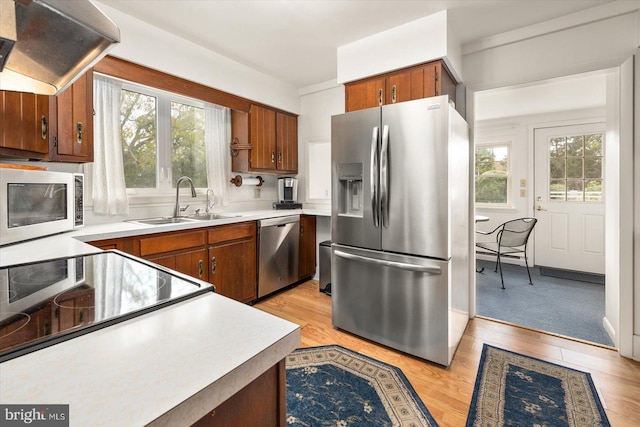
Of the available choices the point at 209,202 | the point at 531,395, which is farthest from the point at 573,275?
the point at 209,202

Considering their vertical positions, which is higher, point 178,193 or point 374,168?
point 374,168

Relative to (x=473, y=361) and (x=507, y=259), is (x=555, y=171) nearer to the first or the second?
(x=507, y=259)

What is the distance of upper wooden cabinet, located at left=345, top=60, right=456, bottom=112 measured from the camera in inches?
88.3

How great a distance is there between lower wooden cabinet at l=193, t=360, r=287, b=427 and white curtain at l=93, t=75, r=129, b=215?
7.78ft

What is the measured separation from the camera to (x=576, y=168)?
171 inches

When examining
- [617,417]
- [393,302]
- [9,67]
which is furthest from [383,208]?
[9,67]

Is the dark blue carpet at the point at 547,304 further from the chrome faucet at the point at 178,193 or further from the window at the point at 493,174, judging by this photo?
the chrome faucet at the point at 178,193

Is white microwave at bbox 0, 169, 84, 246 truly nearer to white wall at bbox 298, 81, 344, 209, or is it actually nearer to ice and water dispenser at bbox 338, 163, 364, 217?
ice and water dispenser at bbox 338, 163, 364, 217

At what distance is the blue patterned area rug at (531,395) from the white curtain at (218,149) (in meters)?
2.76

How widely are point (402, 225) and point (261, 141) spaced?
1.97 metres

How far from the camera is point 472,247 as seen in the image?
2727mm

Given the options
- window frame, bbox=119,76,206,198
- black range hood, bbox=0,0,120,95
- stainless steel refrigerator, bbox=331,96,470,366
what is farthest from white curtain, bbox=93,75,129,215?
stainless steel refrigerator, bbox=331,96,470,366

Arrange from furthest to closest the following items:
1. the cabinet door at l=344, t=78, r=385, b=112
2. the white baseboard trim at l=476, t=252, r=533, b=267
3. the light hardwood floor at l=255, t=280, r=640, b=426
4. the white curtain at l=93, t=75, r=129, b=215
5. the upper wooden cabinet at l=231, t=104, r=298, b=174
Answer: the white baseboard trim at l=476, t=252, r=533, b=267
the upper wooden cabinet at l=231, t=104, r=298, b=174
the cabinet door at l=344, t=78, r=385, b=112
the white curtain at l=93, t=75, r=129, b=215
the light hardwood floor at l=255, t=280, r=640, b=426

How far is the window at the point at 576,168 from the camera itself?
4.20 metres
